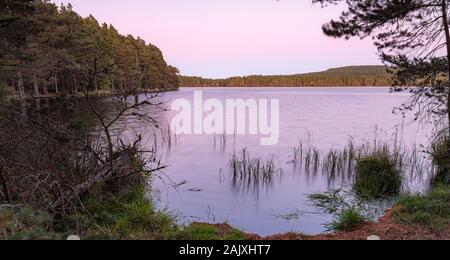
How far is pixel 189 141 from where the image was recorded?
22.3 metres

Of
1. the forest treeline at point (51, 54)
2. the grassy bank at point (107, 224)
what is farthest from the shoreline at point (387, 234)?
the forest treeline at point (51, 54)

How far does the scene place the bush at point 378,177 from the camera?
1152 centimetres

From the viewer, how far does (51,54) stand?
40.0m

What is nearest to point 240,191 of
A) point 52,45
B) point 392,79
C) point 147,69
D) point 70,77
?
point 392,79

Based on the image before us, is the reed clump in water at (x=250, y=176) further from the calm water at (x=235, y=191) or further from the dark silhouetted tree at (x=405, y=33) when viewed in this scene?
the dark silhouetted tree at (x=405, y=33)

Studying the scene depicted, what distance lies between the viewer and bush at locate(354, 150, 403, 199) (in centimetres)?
1152

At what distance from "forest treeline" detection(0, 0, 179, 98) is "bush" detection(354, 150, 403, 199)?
7.11 m

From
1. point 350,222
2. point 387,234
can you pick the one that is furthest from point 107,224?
point 387,234

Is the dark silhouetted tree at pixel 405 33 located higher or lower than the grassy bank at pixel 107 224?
higher

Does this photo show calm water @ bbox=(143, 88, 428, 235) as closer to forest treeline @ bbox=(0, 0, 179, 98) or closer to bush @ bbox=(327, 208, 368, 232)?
bush @ bbox=(327, 208, 368, 232)

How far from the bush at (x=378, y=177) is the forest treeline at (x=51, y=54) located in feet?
23.3

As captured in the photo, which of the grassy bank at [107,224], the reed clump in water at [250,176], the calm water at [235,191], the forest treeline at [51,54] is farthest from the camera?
the forest treeline at [51,54]
